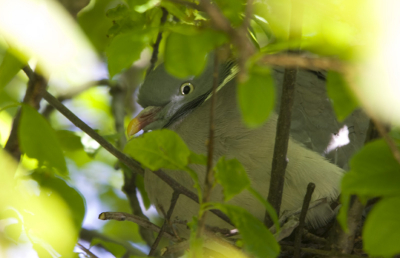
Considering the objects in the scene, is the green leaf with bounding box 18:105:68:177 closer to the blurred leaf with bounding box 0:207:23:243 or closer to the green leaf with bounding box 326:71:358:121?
the blurred leaf with bounding box 0:207:23:243

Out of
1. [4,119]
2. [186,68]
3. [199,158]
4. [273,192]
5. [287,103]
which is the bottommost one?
[199,158]

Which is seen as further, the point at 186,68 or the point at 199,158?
the point at 199,158

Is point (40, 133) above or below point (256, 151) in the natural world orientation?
below

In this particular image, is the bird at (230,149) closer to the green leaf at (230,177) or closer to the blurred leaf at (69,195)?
the blurred leaf at (69,195)

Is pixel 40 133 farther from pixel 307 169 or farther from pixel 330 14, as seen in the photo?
pixel 307 169

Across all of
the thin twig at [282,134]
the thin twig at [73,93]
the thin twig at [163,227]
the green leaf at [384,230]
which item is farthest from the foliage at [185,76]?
the thin twig at [73,93]

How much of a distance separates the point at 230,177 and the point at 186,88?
1830mm

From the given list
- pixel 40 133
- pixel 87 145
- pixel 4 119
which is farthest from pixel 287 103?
pixel 4 119

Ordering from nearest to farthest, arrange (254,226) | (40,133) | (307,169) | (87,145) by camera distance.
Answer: (254,226)
(40,133)
(307,169)
(87,145)

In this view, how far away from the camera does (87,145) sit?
2.75 metres

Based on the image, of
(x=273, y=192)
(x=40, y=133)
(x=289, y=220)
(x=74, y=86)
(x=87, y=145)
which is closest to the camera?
(x=40, y=133)

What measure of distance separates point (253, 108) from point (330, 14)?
1.31 feet

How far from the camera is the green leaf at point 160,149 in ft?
4.25

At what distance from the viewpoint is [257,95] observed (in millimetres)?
1146
